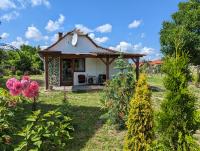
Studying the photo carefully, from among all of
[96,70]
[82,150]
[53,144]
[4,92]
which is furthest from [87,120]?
[96,70]

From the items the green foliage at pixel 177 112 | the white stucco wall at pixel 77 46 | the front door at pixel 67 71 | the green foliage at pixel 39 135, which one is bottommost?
the green foliage at pixel 39 135

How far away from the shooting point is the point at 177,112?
5.27 m

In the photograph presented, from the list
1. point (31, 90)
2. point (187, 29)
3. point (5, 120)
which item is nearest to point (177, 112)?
point (31, 90)

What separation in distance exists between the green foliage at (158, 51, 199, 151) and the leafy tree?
23664 mm

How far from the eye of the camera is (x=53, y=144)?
746 cm

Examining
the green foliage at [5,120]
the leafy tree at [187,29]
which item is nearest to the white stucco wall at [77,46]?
the leafy tree at [187,29]

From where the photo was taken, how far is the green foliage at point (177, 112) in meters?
5.23

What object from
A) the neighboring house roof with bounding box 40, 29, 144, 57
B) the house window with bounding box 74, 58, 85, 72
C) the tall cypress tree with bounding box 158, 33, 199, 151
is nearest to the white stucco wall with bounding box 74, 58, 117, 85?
the house window with bounding box 74, 58, 85, 72

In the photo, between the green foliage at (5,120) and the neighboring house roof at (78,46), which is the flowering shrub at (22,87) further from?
the neighboring house roof at (78,46)

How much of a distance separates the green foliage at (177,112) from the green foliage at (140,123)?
2.69ft

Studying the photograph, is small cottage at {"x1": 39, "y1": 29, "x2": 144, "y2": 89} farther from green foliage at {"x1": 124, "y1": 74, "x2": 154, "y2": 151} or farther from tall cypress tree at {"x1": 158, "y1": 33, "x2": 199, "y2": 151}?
tall cypress tree at {"x1": 158, "y1": 33, "x2": 199, "y2": 151}

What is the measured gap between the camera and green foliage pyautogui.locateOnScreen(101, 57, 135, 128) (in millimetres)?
10766

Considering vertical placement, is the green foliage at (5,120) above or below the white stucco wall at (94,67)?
below

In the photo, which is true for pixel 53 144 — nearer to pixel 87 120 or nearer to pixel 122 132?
pixel 122 132
